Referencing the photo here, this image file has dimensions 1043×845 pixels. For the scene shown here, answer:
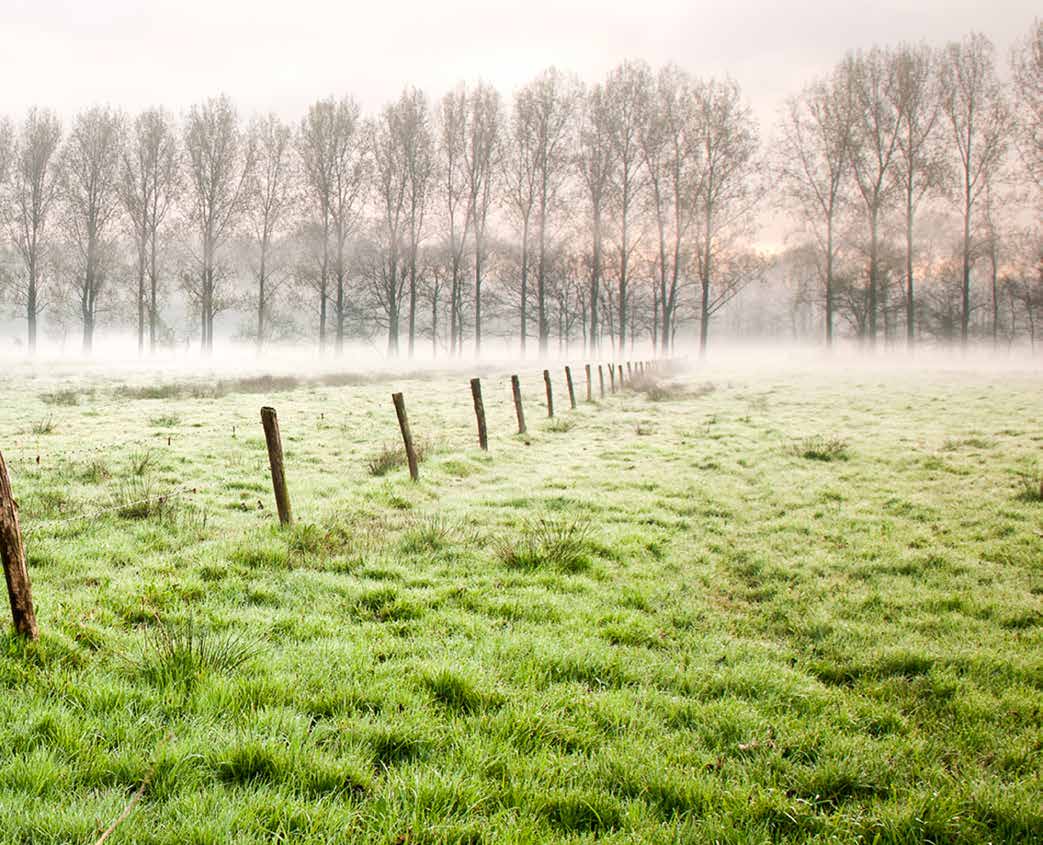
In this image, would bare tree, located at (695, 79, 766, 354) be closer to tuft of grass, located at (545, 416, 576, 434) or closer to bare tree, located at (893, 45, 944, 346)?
bare tree, located at (893, 45, 944, 346)

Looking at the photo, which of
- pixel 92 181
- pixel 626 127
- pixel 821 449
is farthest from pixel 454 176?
pixel 821 449

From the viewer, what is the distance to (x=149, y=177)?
38.1m

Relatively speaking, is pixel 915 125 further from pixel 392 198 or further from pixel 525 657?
pixel 525 657

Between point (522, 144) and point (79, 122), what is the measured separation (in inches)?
1090

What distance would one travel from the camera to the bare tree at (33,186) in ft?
126

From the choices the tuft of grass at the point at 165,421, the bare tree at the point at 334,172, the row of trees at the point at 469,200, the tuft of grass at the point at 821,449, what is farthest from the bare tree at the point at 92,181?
the tuft of grass at the point at 821,449

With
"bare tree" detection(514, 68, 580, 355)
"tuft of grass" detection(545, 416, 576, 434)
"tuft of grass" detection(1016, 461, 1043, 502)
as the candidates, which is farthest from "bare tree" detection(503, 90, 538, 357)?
"tuft of grass" detection(1016, 461, 1043, 502)

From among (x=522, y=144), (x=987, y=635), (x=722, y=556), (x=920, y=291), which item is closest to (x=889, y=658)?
(x=987, y=635)

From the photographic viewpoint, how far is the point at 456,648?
410 centimetres

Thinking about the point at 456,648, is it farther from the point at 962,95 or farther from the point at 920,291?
the point at 920,291

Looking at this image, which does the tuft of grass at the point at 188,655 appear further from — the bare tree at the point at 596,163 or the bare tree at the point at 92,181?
the bare tree at the point at 92,181

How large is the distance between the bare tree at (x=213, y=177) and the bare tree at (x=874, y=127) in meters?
36.7

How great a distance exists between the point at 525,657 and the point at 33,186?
49.2 metres

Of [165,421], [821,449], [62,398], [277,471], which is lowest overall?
[821,449]
